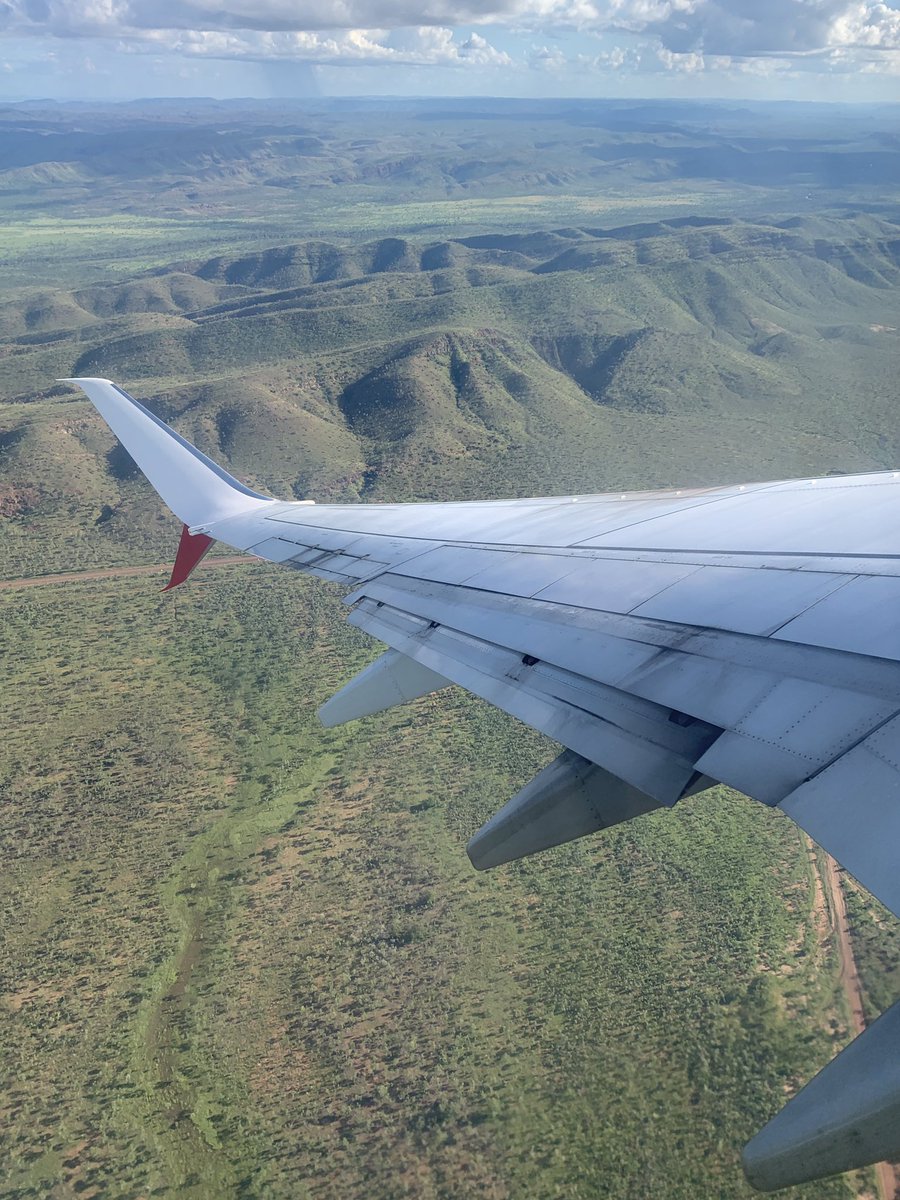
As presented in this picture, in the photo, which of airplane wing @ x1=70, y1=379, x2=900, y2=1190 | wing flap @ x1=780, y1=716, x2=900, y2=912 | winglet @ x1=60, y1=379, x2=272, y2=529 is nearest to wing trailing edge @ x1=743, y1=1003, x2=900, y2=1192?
airplane wing @ x1=70, y1=379, x2=900, y2=1190

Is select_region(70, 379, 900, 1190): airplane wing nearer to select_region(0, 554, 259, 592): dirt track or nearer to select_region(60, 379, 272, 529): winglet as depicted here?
select_region(60, 379, 272, 529): winglet

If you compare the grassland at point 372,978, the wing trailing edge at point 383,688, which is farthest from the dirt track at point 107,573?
the wing trailing edge at point 383,688

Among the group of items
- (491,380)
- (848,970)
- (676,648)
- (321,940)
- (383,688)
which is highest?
(676,648)

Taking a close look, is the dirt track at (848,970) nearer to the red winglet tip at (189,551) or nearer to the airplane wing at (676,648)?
the airplane wing at (676,648)

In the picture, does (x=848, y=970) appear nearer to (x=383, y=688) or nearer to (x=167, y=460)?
(x=383, y=688)

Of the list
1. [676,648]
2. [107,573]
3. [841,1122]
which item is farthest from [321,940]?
[107,573]

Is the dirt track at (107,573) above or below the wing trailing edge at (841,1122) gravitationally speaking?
below

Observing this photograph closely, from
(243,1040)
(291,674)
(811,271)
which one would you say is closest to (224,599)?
(291,674)
